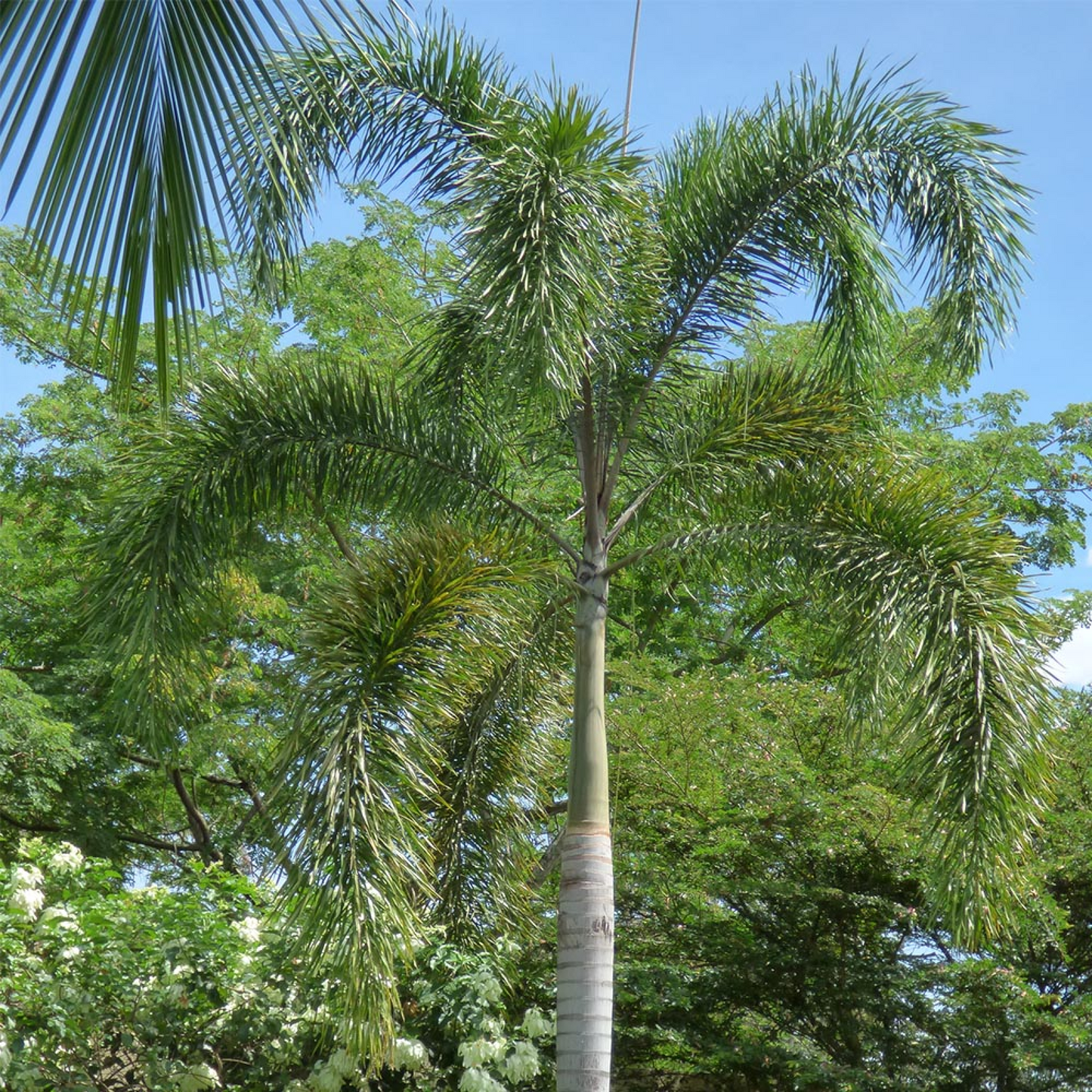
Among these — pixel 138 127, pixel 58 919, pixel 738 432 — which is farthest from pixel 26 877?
pixel 138 127

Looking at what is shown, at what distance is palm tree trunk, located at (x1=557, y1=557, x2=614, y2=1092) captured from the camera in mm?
6602

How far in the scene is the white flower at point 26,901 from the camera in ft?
25.6

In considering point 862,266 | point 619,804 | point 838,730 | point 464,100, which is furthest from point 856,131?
point 619,804

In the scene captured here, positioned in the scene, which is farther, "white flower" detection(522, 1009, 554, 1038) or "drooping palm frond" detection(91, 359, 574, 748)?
"white flower" detection(522, 1009, 554, 1038)

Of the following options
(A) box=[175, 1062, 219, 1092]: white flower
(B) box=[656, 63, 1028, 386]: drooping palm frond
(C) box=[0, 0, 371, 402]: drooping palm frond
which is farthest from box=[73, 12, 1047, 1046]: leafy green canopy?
(C) box=[0, 0, 371, 402]: drooping palm frond

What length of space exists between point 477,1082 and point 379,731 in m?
2.41

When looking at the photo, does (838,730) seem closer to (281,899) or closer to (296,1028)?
(296,1028)

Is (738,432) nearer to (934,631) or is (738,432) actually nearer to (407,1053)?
(934,631)

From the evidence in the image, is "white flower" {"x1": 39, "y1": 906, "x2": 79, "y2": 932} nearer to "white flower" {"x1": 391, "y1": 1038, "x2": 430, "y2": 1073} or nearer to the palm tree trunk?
"white flower" {"x1": 391, "y1": 1038, "x2": 430, "y2": 1073}

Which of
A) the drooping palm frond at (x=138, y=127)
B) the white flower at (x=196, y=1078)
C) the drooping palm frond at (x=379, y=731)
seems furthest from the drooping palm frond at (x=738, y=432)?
the drooping palm frond at (x=138, y=127)

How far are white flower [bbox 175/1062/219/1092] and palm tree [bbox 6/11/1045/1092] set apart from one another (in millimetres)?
2108

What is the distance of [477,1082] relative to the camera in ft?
23.9

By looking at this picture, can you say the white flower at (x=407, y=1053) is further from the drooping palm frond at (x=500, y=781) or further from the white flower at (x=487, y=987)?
the drooping palm frond at (x=500, y=781)

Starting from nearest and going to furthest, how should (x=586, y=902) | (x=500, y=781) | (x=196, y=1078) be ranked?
(x=586, y=902), (x=196, y=1078), (x=500, y=781)
